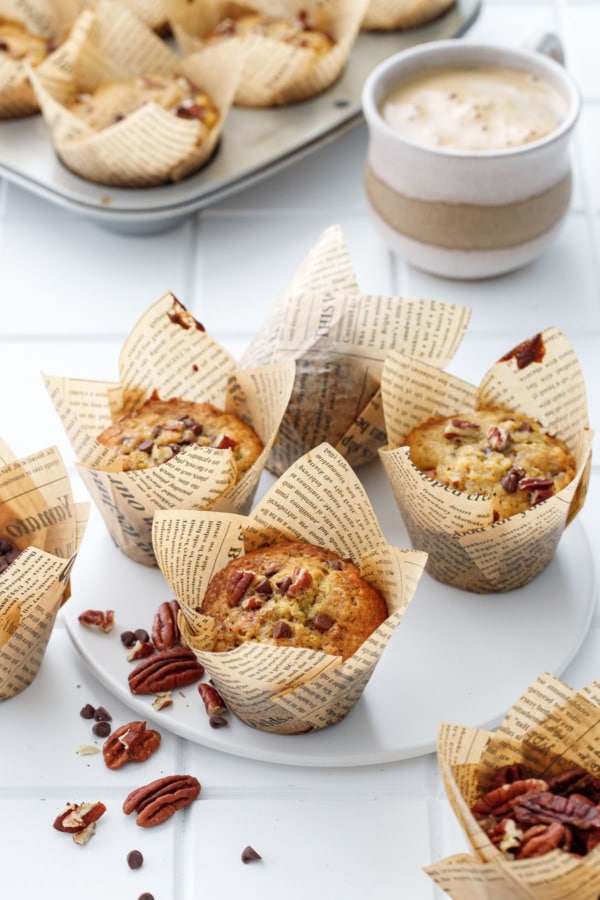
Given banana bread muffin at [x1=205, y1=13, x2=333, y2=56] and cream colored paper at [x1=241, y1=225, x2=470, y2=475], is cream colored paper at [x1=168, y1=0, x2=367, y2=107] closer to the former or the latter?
banana bread muffin at [x1=205, y1=13, x2=333, y2=56]

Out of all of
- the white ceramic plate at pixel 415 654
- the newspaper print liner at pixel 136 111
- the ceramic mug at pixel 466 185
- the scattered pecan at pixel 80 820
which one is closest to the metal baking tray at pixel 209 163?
the newspaper print liner at pixel 136 111

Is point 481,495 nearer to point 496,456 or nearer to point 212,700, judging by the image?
point 496,456

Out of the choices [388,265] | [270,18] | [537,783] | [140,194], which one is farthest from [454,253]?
[537,783]

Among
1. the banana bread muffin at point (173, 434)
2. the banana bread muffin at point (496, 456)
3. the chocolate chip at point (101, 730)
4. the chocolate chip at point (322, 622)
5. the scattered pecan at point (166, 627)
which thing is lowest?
the chocolate chip at point (101, 730)

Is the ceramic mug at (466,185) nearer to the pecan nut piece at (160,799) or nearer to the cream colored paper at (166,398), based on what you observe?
the cream colored paper at (166,398)

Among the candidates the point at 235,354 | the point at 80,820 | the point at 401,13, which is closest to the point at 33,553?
the point at 80,820

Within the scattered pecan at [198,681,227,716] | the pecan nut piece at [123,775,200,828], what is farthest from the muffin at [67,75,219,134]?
the pecan nut piece at [123,775,200,828]
